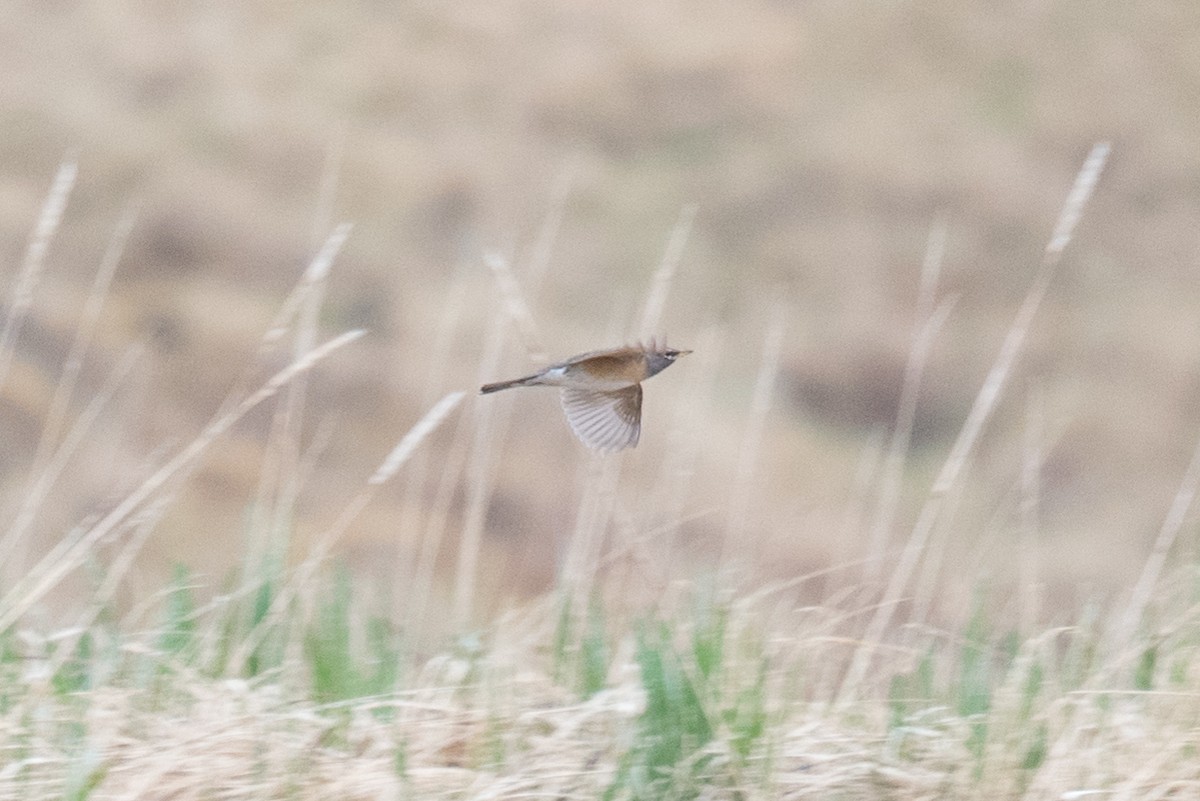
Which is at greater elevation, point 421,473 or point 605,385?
point 605,385

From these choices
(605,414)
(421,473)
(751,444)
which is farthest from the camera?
(421,473)

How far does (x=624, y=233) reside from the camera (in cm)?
265

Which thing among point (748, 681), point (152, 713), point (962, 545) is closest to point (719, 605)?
point (748, 681)

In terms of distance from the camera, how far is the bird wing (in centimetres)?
109

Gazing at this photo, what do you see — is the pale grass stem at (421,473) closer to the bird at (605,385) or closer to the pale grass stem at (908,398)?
the pale grass stem at (908,398)

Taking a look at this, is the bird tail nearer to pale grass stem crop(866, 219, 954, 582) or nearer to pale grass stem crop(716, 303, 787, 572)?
pale grass stem crop(716, 303, 787, 572)

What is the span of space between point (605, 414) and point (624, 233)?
5.18 feet

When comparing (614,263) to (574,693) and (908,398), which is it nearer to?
(908,398)

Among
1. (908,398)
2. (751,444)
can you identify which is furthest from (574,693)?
(908,398)

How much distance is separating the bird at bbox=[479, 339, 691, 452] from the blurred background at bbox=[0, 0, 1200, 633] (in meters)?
1.30

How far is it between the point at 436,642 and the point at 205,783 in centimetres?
61

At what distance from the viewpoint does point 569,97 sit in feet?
8.89

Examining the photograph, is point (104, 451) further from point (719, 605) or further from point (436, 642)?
point (719, 605)

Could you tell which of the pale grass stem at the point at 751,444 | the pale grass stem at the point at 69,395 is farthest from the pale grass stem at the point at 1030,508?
the pale grass stem at the point at 69,395
